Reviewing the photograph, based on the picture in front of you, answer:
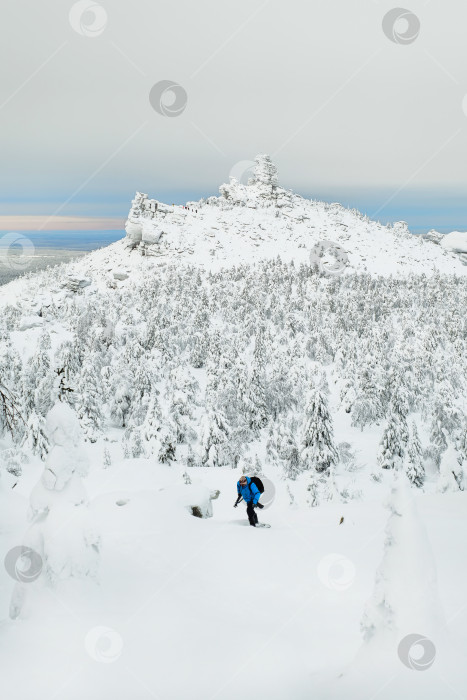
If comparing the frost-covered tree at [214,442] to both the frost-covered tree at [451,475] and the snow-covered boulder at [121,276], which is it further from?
the snow-covered boulder at [121,276]

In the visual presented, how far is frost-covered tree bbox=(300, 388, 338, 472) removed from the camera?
24844 millimetres

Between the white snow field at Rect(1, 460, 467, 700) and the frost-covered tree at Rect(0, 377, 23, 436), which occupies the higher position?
the frost-covered tree at Rect(0, 377, 23, 436)

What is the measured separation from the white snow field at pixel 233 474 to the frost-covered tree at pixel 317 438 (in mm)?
132

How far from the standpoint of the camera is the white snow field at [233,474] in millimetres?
4531

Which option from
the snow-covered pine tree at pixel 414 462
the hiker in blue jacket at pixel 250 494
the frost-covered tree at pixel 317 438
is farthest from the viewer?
the frost-covered tree at pixel 317 438

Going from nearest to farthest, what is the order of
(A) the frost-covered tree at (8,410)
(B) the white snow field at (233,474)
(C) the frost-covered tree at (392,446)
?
(B) the white snow field at (233,474) < (A) the frost-covered tree at (8,410) < (C) the frost-covered tree at (392,446)

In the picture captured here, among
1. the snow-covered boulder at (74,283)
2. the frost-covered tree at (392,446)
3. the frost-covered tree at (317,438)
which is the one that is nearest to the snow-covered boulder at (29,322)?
the snow-covered boulder at (74,283)

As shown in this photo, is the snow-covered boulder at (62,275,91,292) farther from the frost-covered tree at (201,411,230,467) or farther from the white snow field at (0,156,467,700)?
the frost-covered tree at (201,411,230,467)

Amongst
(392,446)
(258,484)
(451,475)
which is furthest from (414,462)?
(258,484)

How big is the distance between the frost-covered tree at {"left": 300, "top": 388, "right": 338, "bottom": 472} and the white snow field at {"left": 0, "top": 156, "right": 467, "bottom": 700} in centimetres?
13

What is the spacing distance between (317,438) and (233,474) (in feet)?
Answer: 26.7

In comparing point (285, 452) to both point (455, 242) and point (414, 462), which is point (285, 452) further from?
point (455, 242)

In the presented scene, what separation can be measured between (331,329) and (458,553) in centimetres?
3939

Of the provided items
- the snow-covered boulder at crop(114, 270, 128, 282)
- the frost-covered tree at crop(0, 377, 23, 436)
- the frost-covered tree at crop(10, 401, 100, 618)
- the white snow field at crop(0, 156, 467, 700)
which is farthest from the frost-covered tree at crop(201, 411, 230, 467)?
the snow-covered boulder at crop(114, 270, 128, 282)
